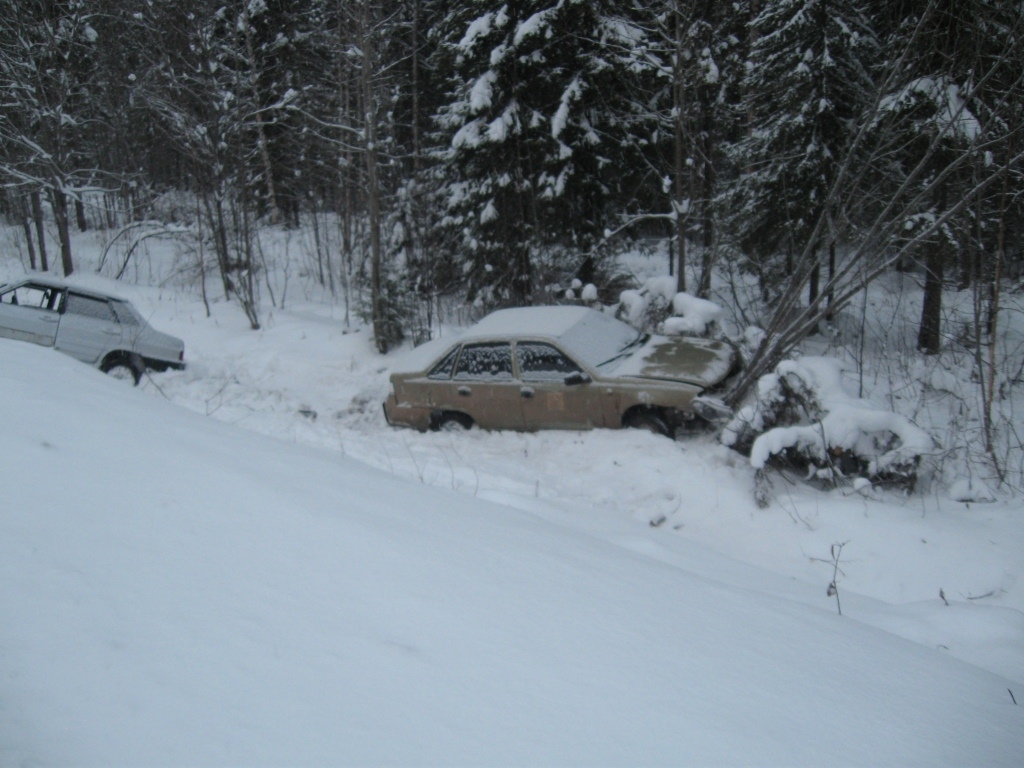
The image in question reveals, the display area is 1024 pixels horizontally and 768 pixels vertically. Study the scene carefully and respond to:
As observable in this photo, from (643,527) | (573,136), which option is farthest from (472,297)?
(643,527)

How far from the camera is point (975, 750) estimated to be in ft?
6.61

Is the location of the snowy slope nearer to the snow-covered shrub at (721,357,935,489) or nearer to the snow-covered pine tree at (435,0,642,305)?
the snow-covered shrub at (721,357,935,489)

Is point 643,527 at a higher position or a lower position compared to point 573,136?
lower

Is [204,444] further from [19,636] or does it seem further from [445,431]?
[445,431]

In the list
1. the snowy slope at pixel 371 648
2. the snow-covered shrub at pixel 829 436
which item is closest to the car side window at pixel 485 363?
the snow-covered shrub at pixel 829 436

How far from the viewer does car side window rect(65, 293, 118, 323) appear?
31.9 feet

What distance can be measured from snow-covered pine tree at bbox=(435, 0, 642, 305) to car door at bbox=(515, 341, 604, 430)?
6.39m

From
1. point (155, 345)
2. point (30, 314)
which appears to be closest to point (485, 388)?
point (155, 345)

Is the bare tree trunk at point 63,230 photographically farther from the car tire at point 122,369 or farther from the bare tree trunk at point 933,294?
the bare tree trunk at point 933,294

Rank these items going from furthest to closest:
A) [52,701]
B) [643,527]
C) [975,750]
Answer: [643,527] → [975,750] → [52,701]

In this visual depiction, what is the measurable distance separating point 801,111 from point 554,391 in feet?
32.0

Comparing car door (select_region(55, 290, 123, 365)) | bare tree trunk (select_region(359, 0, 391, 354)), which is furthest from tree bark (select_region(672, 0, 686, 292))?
car door (select_region(55, 290, 123, 365))

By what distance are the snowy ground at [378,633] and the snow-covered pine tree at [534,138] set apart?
11192 millimetres

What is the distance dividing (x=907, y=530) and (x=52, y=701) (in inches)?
219
